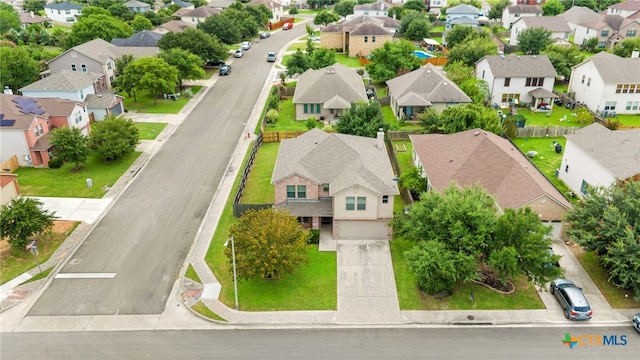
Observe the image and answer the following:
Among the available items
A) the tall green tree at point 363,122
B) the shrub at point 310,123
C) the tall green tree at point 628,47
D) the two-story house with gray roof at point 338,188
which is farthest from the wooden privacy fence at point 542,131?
the tall green tree at point 628,47

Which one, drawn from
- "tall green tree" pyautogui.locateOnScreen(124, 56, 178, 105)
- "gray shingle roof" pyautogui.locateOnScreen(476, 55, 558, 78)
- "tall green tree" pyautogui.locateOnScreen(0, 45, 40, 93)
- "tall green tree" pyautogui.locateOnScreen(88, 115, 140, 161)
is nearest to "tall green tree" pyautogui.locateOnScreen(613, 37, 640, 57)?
"gray shingle roof" pyautogui.locateOnScreen(476, 55, 558, 78)

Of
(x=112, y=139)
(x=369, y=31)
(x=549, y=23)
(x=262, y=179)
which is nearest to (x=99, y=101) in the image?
(x=112, y=139)

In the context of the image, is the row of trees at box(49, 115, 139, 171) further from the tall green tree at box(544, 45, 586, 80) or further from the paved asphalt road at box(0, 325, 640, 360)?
the tall green tree at box(544, 45, 586, 80)

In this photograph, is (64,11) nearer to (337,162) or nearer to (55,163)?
(55,163)

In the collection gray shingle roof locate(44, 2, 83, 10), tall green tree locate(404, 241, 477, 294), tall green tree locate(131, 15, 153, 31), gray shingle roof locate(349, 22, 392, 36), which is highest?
gray shingle roof locate(44, 2, 83, 10)

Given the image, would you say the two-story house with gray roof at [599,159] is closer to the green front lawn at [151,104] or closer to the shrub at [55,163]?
the green front lawn at [151,104]
